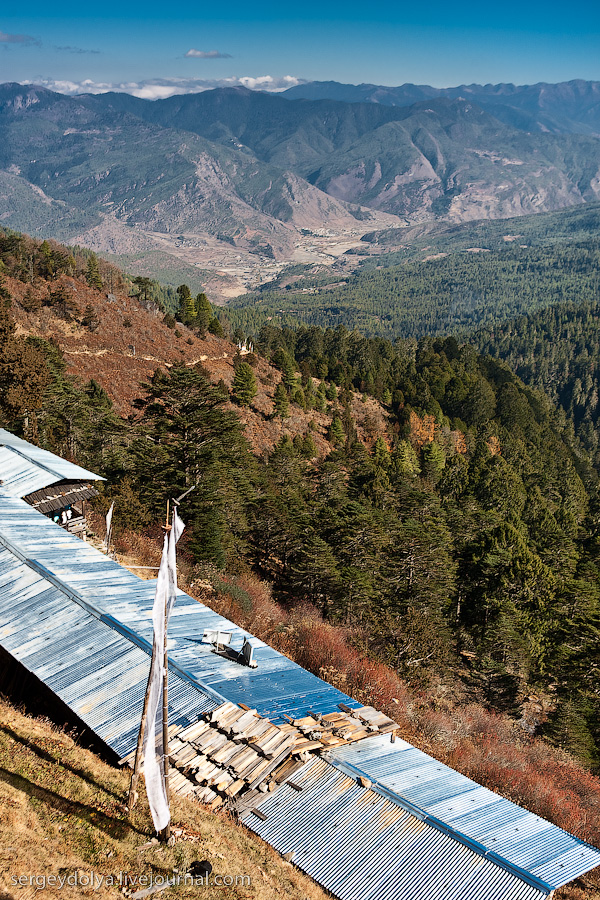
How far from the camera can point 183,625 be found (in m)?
24.0

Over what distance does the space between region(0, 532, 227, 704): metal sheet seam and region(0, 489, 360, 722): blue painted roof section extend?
0.12 meters

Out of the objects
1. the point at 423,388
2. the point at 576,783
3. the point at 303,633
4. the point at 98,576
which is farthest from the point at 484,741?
the point at 423,388

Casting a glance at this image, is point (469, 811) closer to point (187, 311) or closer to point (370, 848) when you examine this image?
point (370, 848)

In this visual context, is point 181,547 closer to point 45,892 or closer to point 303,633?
point 303,633

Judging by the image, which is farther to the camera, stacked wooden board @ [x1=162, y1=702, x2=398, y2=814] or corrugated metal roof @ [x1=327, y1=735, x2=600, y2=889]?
stacked wooden board @ [x1=162, y1=702, x2=398, y2=814]

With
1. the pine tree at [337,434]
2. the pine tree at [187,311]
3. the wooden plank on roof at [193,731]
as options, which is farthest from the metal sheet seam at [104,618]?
the pine tree at [187,311]

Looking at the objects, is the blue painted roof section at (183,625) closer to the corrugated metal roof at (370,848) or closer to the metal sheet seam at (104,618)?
the metal sheet seam at (104,618)

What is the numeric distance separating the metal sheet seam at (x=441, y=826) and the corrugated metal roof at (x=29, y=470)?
69.7ft

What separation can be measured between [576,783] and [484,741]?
4.37 m

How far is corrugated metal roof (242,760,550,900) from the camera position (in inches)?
569

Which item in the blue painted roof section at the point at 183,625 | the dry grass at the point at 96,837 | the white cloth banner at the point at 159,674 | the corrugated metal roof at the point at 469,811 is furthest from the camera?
the blue painted roof section at the point at 183,625

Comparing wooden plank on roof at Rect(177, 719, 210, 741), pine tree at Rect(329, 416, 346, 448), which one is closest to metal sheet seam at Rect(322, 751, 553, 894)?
wooden plank on roof at Rect(177, 719, 210, 741)

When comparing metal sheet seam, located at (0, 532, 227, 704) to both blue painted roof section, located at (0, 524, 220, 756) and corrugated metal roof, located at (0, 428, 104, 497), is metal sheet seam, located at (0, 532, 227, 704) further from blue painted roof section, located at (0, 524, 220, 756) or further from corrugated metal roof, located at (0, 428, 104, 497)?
corrugated metal roof, located at (0, 428, 104, 497)

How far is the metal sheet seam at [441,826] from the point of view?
48.3ft
